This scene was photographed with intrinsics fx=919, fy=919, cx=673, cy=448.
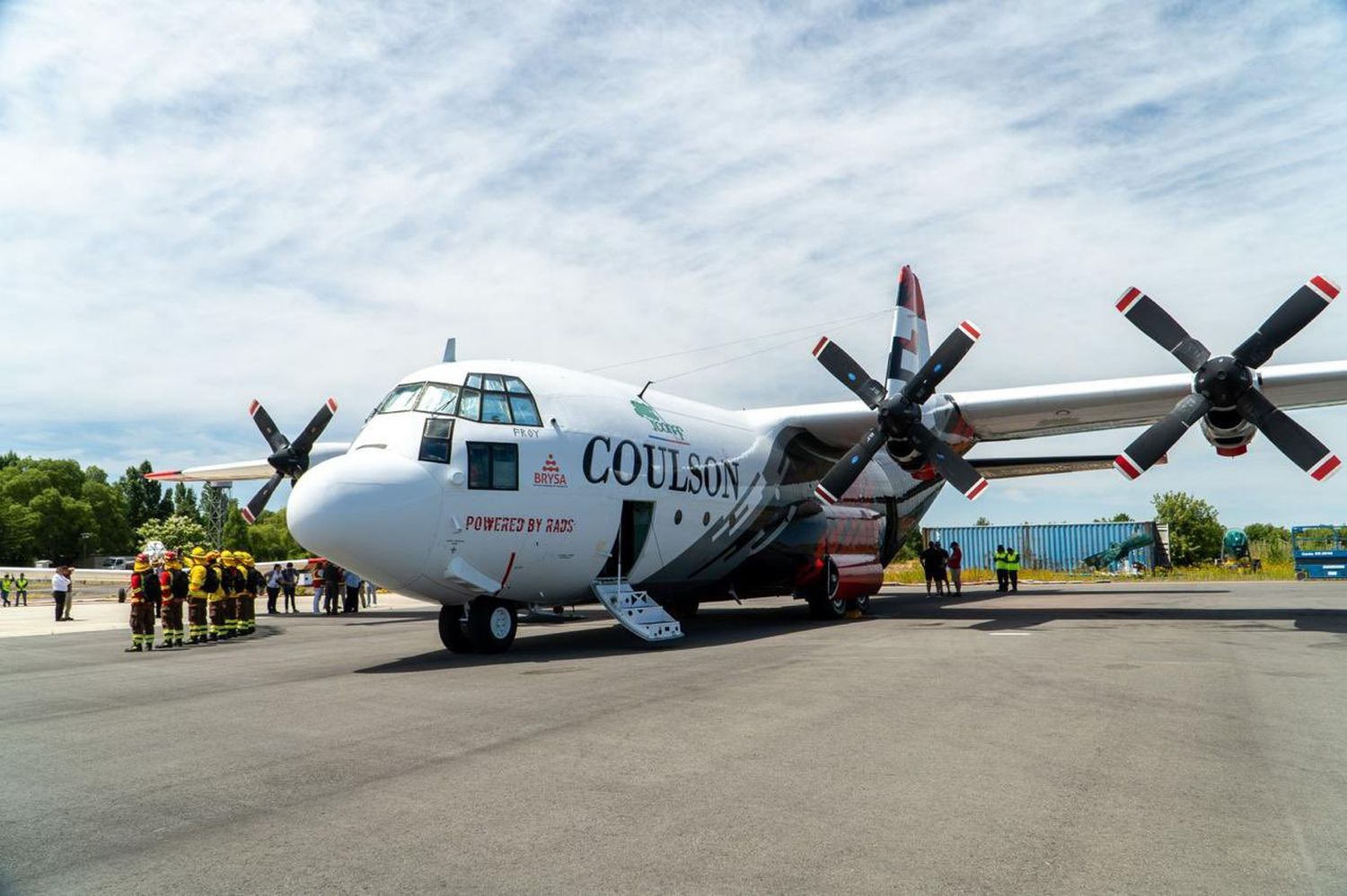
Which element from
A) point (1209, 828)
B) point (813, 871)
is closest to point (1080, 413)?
point (1209, 828)

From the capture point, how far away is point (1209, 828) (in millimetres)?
4719

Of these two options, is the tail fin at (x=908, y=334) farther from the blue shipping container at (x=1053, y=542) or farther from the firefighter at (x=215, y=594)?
the blue shipping container at (x=1053, y=542)

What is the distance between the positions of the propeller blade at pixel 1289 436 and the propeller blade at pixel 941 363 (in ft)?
15.2

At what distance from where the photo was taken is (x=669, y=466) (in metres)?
16.2

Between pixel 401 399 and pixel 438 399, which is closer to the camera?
pixel 438 399

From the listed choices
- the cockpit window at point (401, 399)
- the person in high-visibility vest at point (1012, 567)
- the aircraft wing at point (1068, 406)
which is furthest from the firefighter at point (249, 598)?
the person in high-visibility vest at point (1012, 567)

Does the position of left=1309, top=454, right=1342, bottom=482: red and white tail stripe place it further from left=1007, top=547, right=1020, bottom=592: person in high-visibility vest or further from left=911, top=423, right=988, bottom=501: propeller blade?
left=1007, top=547, right=1020, bottom=592: person in high-visibility vest

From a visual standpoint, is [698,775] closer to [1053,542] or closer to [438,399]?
[438,399]

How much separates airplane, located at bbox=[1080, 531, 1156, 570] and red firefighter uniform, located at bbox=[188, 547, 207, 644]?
41.8 m

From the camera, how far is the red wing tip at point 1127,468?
1582cm

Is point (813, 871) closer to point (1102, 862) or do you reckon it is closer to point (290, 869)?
point (1102, 862)

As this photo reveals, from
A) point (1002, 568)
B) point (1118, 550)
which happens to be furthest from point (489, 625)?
point (1118, 550)

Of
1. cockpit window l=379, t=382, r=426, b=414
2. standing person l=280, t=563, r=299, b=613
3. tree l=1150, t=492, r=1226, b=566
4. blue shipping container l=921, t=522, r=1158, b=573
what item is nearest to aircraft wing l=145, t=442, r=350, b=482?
standing person l=280, t=563, r=299, b=613

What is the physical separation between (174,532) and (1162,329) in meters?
91.8
